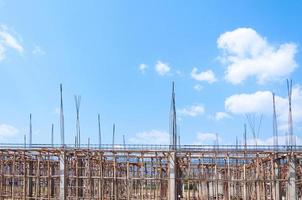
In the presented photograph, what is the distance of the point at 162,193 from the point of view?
28109 mm

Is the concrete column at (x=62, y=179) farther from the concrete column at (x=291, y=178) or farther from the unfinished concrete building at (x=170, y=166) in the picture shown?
the concrete column at (x=291, y=178)

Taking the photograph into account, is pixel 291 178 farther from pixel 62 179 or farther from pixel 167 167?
pixel 62 179

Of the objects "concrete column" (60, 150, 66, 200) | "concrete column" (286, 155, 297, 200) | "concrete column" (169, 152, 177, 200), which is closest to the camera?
"concrete column" (286, 155, 297, 200)

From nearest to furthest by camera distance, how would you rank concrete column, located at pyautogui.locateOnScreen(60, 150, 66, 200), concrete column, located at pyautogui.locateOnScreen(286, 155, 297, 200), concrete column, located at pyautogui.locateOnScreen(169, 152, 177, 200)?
concrete column, located at pyautogui.locateOnScreen(286, 155, 297, 200) < concrete column, located at pyautogui.locateOnScreen(169, 152, 177, 200) < concrete column, located at pyautogui.locateOnScreen(60, 150, 66, 200)

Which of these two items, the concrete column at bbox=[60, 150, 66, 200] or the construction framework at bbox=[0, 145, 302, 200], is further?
the concrete column at bbox=[60, 150, 66, 200]

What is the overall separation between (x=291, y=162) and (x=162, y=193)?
920cm

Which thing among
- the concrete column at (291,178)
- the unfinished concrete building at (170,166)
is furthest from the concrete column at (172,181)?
the concrete column at (291,178)

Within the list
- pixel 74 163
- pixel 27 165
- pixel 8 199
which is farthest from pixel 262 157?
pixel 8 199

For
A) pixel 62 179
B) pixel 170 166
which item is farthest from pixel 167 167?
pixel 62 179

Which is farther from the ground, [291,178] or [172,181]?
[291,178]

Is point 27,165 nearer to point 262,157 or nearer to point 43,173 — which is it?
point 43,173

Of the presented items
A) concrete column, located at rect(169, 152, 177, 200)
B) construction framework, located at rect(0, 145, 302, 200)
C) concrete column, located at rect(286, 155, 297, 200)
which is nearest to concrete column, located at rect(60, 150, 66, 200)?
construction framework, located at rect(0, 145, 302, 200)

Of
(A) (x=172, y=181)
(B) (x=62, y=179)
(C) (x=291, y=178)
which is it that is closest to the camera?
(C) (x=291, y=178)

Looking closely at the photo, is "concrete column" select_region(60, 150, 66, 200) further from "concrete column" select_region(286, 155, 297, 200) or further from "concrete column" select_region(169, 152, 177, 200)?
"concrete column" select_region(286, 155, 297, 200)
